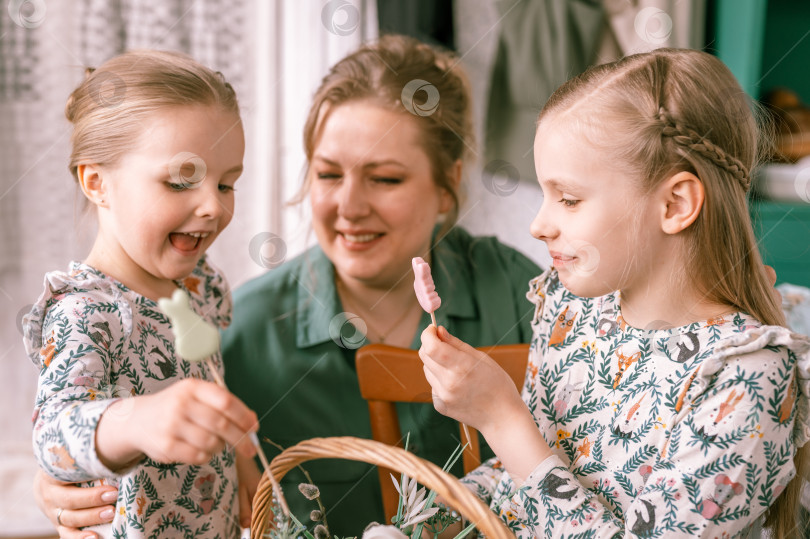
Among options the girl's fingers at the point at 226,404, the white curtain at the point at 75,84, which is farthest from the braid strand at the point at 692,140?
the white curtain at the point at 75,84

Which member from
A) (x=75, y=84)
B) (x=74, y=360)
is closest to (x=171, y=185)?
(x=74, y=360)

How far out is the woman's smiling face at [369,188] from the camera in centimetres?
118

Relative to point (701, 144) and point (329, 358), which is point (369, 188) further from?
point (701, 144)

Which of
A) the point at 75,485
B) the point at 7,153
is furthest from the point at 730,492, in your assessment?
the point at 7,153

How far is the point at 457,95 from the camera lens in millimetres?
1315

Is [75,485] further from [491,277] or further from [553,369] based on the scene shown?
[491,277]

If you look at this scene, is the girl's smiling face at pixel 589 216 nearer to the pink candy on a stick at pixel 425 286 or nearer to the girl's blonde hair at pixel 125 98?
the pink candy on a stick at pixel 425 286

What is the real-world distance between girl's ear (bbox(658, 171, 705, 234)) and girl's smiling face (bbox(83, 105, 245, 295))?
1.68 feet

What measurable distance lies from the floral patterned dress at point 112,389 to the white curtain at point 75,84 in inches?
41.6

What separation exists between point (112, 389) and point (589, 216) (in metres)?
0.56

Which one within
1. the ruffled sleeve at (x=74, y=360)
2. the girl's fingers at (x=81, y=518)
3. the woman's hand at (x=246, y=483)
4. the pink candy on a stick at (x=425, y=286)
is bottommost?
the woman's hand at (x=246, y=483)

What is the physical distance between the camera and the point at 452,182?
4.32ft

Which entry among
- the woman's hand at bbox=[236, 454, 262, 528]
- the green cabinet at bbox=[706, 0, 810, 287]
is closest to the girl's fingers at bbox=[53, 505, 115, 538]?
the woman's hand at bbox=[236, 454, 262, 528]

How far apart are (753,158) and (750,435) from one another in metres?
0.32
